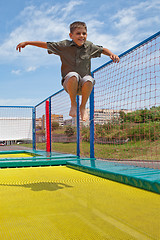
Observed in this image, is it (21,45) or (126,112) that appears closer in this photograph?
(21,45)

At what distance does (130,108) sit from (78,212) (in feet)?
8.97

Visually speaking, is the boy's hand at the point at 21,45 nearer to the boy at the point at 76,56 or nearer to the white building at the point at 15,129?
the boy at the point at 76,56

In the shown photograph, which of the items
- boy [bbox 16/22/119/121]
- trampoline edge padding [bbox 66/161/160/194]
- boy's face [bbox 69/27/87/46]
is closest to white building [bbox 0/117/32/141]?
trampoline edge padding [bbox 66/161/160/194]

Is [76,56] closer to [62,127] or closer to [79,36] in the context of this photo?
[79,36]

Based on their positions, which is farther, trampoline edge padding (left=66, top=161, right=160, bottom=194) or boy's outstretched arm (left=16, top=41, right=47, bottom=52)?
boy's outstretched arm (left=16, top=41, right=47, bottom=52)

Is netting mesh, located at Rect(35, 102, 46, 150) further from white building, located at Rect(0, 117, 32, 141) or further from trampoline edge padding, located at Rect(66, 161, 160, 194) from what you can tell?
trampoline edge padding, located at Rect(66, 161, 160, 194)

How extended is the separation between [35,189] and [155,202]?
1.12m

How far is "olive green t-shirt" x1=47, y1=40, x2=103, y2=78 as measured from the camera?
2.65m

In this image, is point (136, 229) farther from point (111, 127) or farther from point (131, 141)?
point (111, 127)

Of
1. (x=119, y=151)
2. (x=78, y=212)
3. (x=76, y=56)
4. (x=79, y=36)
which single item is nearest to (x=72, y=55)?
(x=76, y=56)

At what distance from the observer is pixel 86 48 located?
2709mm

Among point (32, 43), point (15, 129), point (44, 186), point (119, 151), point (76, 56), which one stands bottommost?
point (44, 186)

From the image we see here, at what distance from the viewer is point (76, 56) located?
2.65 meters

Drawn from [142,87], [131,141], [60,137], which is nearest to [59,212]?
[142,87]
